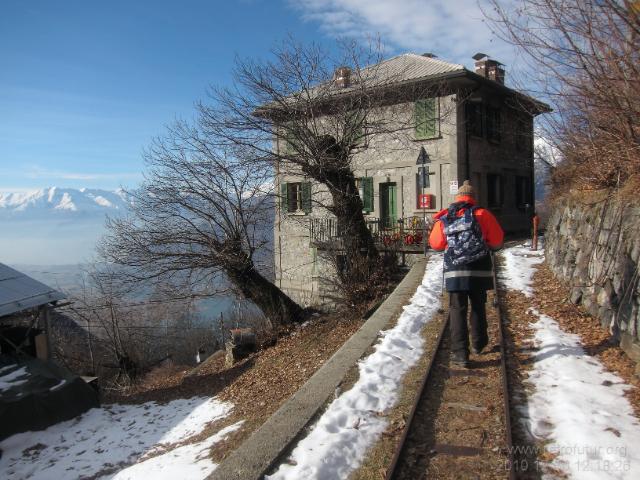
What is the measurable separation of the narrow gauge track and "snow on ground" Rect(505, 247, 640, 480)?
32cm

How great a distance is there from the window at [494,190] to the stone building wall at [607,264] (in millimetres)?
13887

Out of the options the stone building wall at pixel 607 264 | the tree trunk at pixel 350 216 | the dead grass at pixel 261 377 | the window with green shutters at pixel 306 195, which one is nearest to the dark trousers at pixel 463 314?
the stone building wall at pixel 607 264

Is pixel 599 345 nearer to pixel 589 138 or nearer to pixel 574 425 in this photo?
pixel 574 425

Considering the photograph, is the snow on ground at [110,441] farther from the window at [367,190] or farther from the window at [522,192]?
the window at [522,192]

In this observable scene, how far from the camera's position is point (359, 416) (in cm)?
481

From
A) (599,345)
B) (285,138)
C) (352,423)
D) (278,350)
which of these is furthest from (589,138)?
(278,350)

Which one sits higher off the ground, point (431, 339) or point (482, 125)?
point (482, 125)

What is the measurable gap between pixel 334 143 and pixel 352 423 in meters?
9.71

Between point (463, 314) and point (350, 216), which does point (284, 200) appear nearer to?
point (350, 216)

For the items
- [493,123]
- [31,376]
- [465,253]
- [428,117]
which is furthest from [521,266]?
[493,123]

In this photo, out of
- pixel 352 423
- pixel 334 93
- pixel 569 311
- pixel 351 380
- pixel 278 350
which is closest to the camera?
pixel 352 423

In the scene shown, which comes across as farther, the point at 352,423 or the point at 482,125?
the point at 482,125

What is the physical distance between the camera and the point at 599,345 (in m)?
6.18

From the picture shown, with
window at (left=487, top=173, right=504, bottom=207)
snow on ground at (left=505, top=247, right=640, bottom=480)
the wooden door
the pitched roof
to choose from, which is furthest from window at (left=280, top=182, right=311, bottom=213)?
window at (left=487, top=173, right=504, bottom=207)
